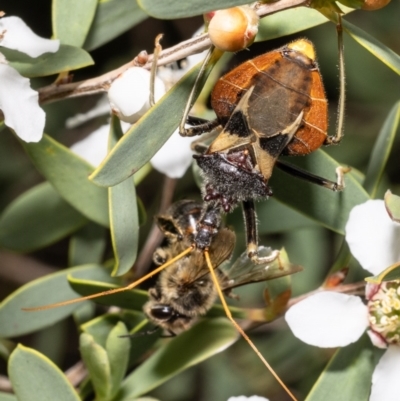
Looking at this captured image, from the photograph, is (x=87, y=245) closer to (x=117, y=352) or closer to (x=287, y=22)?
(x=117, y=352)

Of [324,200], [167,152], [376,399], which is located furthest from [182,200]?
[376,399]

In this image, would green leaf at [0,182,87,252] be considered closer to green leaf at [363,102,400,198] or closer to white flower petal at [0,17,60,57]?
white flower petal at [0,17,60,57]

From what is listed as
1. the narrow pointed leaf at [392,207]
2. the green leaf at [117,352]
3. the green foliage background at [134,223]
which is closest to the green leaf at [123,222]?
the green foliage background at [134,223]

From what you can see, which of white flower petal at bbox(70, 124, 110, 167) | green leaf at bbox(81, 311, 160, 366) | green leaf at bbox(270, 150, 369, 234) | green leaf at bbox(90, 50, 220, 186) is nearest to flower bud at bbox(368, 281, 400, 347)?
green leaf at bbox(270, 150, 369, 234)

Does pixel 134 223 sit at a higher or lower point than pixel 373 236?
higher

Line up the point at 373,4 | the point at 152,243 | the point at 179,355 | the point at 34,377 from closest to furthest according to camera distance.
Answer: the point at 373,4 → the point at 34,377 → the point at 179,355 → the point at 152,243

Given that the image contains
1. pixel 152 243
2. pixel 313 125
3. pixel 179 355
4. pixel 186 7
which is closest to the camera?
pixel 186 7

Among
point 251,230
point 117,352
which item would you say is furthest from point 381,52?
point 117,352
